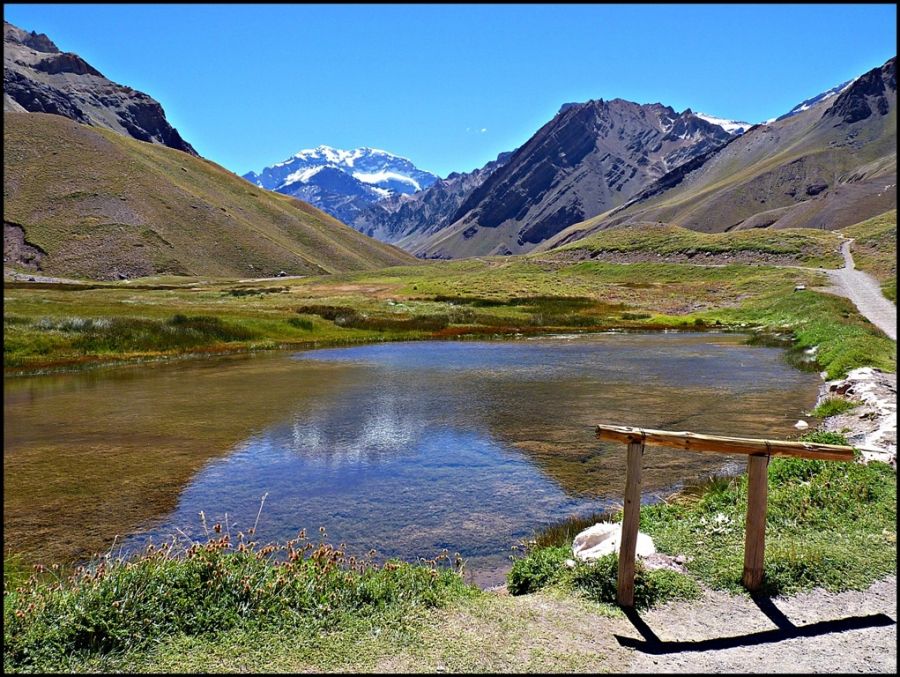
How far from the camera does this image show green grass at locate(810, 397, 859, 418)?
23055mm

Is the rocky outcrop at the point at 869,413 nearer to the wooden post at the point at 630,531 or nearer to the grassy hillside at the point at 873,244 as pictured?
→ the wooden post at the point at 630,531

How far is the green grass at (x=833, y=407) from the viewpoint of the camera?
23.1m

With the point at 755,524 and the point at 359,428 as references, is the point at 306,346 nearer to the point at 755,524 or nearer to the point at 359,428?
the point at 359,428

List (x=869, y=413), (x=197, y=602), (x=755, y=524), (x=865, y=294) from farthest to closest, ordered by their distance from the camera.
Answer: (x=865, y=294) → (x=869, y=413) → (x=755, y=524) → (x=197, y=602)

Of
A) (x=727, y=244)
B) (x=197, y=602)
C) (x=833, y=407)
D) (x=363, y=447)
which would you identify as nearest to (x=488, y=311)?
(x=833, y=407)

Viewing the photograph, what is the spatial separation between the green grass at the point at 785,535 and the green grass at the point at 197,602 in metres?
2.35

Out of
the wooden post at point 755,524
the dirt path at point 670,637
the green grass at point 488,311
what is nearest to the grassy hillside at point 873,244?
the green grass at point 488,311

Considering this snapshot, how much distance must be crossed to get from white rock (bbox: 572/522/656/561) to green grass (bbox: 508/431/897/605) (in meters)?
0.24

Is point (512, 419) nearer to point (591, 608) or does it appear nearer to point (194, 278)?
point (591, 608)

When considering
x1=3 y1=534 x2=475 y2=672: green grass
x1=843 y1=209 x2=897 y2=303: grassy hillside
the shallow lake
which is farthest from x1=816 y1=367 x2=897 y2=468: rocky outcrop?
x1=843 y1=209 x2=897 y2=303: grassy hillside

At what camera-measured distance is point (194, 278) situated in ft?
587

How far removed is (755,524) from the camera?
→ 10430mm

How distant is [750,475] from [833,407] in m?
15.8

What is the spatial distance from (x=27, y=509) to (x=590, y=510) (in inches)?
576
